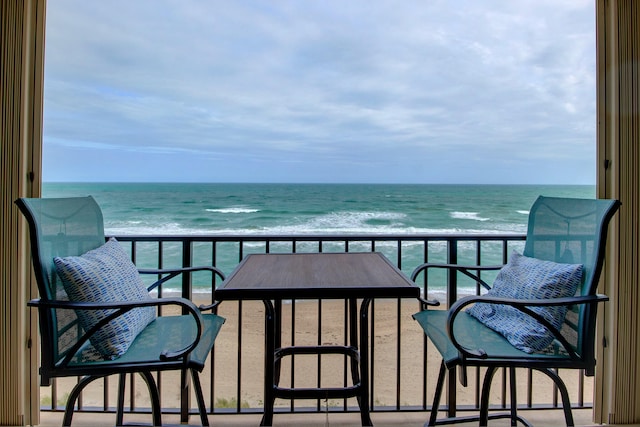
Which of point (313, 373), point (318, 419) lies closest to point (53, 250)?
point (318, 419)

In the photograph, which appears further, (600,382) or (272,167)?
(272,167)

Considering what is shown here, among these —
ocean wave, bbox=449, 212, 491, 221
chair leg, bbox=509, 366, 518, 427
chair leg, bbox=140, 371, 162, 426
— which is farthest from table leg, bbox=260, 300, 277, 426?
ocean wave, bbox=449, 212, 491, 221

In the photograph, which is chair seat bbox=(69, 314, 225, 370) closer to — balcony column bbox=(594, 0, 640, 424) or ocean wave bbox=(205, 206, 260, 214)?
balcony column bbox=(594, 0, 640, 424)

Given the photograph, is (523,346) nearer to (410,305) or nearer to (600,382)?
(600,382)

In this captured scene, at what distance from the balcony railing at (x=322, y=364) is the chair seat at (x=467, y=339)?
1.11 ft

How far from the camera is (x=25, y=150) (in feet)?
5.09

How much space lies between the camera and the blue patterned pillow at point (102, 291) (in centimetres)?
110

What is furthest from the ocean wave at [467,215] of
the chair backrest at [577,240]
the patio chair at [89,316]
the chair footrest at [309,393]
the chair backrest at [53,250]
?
the chair backrest at [53,250]

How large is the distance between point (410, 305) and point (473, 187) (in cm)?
1917

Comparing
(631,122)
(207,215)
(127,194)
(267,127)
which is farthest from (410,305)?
(127,194)

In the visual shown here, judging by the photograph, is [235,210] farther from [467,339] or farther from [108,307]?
→ [467,339]

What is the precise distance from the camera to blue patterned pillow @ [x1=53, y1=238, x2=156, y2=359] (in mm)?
1103

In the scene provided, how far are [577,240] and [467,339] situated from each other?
60cm

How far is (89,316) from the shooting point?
1.11 m
